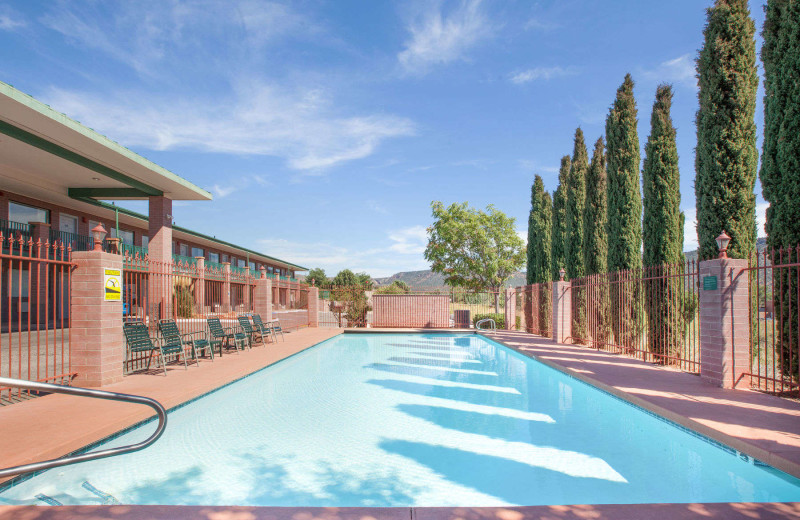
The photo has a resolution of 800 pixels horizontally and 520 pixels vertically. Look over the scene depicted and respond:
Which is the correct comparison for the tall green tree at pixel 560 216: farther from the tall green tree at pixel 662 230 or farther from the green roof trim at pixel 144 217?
the green roof trim at pixel 144 217

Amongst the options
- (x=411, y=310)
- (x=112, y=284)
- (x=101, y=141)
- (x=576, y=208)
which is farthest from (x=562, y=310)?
(x=101, y=141)

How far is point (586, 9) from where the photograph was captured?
11.6 meters

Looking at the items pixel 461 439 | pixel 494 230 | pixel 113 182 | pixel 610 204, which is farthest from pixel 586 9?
pixel 494 230

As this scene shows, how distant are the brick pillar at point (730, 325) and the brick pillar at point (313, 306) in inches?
629

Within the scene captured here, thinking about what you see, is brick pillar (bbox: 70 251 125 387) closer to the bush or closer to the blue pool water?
the blue pool water

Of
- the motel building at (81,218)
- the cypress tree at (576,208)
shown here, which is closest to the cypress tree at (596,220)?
the cypress tree at (576,208)

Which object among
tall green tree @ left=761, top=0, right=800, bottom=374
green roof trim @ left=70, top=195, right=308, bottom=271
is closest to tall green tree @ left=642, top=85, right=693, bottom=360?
tall green tree @ left=761, top=0, right=800, bottom=374

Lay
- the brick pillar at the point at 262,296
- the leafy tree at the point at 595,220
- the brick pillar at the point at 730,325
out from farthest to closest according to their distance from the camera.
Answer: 1. the brick pillar at the point at 262,296
2. the leafy tree at the point at 595,220
3. the brick pillar at the point at 730,325

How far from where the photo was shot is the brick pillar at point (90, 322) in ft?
22.5

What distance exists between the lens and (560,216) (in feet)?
59.1

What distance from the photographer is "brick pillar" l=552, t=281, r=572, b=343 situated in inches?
567

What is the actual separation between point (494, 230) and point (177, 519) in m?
30.9

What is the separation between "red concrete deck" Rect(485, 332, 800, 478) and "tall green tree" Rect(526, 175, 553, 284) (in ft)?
33.4

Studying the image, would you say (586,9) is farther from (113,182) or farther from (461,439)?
(113,182)
